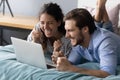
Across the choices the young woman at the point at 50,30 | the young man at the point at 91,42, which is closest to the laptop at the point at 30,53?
the young man at the point at 91,42

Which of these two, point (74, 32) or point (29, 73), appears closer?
point (29, 73)

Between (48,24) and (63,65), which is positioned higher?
(48,24)

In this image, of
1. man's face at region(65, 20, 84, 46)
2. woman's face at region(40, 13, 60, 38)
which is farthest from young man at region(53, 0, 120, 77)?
woman's face at region(40, 13, 60, 38)

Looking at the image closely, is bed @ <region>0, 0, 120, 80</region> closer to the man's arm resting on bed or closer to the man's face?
the man's arm resting on bed

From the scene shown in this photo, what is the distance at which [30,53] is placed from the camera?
1458 mm

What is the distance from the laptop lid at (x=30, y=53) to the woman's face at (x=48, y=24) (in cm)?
30

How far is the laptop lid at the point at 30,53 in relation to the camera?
1388mm

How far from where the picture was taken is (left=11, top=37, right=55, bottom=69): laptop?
4.55 ft

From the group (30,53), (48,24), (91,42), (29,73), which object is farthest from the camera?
(48,24)

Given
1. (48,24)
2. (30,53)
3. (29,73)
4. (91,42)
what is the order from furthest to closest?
(48,24)
(91,42)
(30,53)
(29,73)

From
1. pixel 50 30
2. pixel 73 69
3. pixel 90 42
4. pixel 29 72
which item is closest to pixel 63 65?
pixel 73 69

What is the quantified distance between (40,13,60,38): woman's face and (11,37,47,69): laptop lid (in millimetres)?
297

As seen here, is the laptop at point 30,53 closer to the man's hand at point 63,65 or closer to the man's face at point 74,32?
the man's hand at point 63,65

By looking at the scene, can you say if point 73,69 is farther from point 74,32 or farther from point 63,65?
point 74,32
